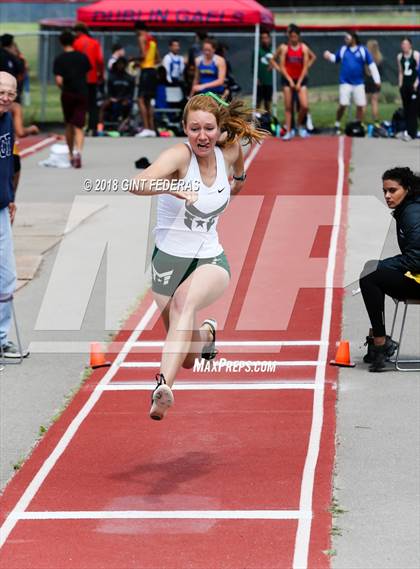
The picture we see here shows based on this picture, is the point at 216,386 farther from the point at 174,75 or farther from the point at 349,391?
Answer: the point at 174,75

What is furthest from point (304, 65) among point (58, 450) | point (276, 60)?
point (58, 450)

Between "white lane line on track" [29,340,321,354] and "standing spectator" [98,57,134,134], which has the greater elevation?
"white lane line on track" [29,340,321,354]

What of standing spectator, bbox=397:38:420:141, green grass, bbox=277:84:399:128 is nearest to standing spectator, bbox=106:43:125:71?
green grass, bbox=277:84:399:128

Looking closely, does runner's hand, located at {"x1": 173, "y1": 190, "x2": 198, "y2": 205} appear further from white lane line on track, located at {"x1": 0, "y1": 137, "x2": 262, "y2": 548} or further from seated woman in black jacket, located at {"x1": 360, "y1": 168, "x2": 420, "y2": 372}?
seated woman in black jacket, located at {"x1": 360, "y1": 168, "x2": 420, "y2": 372}

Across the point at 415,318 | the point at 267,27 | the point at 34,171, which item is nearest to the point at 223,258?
the point at 415,318

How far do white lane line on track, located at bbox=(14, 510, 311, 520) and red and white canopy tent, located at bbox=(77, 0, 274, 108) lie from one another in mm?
20165

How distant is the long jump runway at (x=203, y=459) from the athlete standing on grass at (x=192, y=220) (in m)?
0.89

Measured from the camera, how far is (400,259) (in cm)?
1139

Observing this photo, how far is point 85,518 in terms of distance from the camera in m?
8.53

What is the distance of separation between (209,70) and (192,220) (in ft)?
60.9

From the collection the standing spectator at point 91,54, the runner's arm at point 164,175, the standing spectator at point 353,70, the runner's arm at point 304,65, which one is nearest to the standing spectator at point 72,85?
the standing spectator at point 91,54

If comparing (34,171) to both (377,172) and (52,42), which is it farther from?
(52,42)

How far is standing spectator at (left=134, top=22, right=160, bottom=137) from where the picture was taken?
89.4ft

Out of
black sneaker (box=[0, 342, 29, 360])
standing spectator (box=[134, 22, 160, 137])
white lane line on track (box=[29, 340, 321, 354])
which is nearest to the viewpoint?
black sneaker (box=[0, 342, 29, 360])
